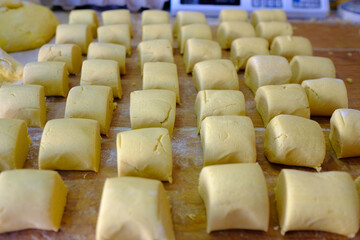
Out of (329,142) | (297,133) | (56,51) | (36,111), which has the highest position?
(56,51)

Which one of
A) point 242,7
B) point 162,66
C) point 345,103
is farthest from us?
point 242,7

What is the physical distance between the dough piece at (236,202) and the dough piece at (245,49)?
1.35 meters

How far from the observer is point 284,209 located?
139 cm

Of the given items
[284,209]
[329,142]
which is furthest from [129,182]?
[329,142]

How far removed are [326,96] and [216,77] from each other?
0.70 metres

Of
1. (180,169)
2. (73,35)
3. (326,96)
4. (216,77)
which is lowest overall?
(180,169)

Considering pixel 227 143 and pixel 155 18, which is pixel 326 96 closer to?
pixel 227 143

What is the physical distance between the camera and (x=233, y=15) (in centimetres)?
312

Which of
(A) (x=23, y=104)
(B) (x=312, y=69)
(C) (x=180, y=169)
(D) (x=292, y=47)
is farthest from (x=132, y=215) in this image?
(D) (x=292, y=47)

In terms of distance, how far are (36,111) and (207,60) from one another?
3.95ft

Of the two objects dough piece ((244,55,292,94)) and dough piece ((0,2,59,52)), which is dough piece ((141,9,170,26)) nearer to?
dough piece ((0,2,59,52))

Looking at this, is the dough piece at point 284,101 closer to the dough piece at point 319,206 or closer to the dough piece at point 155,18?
the dough piece at point 319,206

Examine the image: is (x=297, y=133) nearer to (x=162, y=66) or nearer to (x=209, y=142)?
(x=209, y=142)

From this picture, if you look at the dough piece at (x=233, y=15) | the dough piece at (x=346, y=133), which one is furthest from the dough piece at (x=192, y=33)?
the dough piece at (x=346, y=133)
